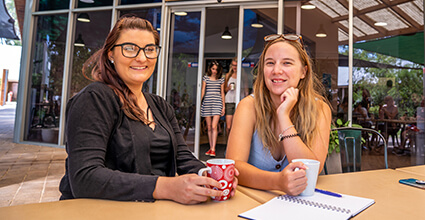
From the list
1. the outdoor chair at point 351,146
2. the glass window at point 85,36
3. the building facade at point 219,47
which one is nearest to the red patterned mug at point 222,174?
the outdoor chair at point 351,146

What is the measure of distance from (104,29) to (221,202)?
6.21 metres

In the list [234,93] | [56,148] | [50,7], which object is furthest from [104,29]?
[234,93]

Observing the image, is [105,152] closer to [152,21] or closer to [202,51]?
[202,51]

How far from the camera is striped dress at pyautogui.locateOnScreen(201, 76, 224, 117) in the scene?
5.47 m

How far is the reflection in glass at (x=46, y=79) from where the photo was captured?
6.50 meters

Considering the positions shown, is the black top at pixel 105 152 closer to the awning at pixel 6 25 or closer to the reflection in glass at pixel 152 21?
the reflection in glass at pixel 152 21

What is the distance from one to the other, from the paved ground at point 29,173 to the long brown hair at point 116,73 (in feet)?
7.10

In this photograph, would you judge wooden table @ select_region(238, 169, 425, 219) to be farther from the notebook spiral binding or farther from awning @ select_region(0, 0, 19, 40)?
awning @ select_region(0, 0, 19, 40)

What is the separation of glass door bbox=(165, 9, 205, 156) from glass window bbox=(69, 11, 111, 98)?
167 cm

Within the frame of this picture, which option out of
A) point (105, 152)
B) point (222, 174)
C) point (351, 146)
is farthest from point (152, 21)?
point (222, 174)

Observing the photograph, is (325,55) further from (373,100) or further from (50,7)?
(50,7)

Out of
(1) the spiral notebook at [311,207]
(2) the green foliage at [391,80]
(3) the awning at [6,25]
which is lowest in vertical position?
(1) the spiral notebook at [311,207]

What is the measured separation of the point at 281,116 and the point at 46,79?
6654 millimetres

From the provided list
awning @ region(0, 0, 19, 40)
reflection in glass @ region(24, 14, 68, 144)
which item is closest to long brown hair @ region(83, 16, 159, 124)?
reflection in glass @ region(24, 14, 68, 144)
